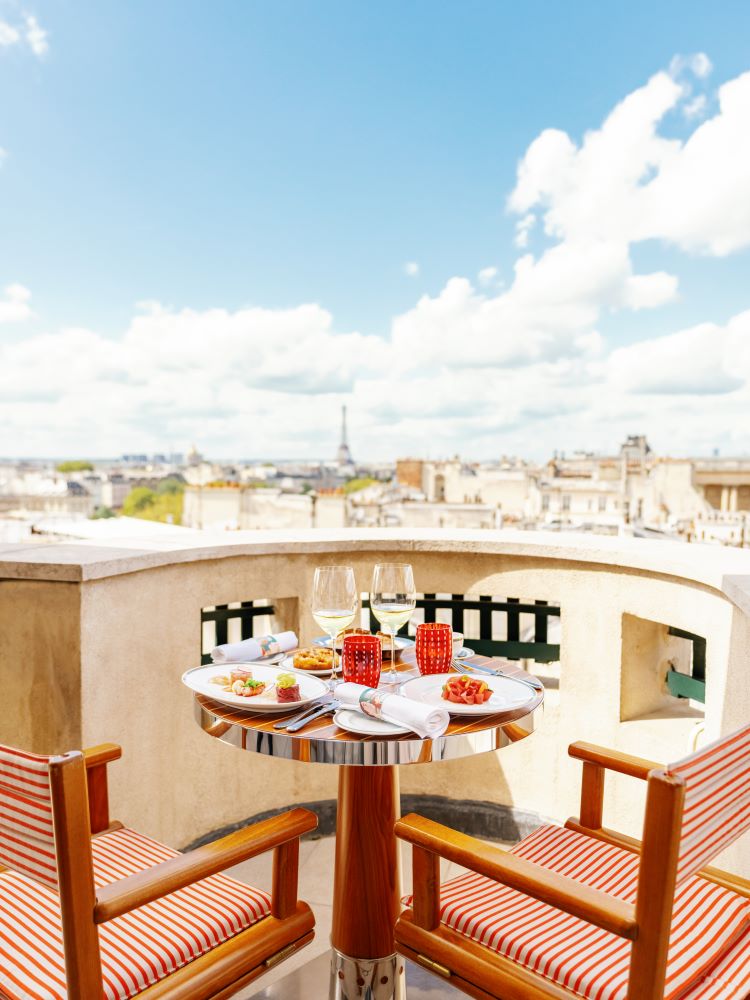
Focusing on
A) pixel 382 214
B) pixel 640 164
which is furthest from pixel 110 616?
pixel 382 214

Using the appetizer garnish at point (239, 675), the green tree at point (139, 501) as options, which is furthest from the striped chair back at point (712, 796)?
the green tree at point (139, 501)

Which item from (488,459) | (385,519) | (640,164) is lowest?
(385,519)

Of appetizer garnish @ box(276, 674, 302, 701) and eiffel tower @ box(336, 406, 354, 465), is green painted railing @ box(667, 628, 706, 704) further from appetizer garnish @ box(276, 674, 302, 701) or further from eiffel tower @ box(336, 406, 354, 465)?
eiffel tower @ box(336, 406, 354, 465)

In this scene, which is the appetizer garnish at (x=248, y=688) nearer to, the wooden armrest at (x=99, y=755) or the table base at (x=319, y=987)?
the wooden armrest at (x=99, y=755)

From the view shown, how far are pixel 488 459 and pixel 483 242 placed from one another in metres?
18.1

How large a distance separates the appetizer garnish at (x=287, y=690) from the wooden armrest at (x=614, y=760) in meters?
0.64

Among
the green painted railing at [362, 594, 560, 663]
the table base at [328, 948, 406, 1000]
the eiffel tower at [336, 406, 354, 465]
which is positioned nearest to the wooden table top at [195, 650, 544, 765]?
the table base at [328, 948, 406, 1000]

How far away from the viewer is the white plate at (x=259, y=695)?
4.63ft

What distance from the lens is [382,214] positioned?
46625mm

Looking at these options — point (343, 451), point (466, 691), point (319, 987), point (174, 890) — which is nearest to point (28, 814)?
point (174, 890)

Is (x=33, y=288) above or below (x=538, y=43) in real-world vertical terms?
above

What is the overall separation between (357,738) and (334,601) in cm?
43

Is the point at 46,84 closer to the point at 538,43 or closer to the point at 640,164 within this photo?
the point at 538,43

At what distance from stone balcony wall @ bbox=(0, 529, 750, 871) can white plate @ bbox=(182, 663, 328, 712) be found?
71cm
